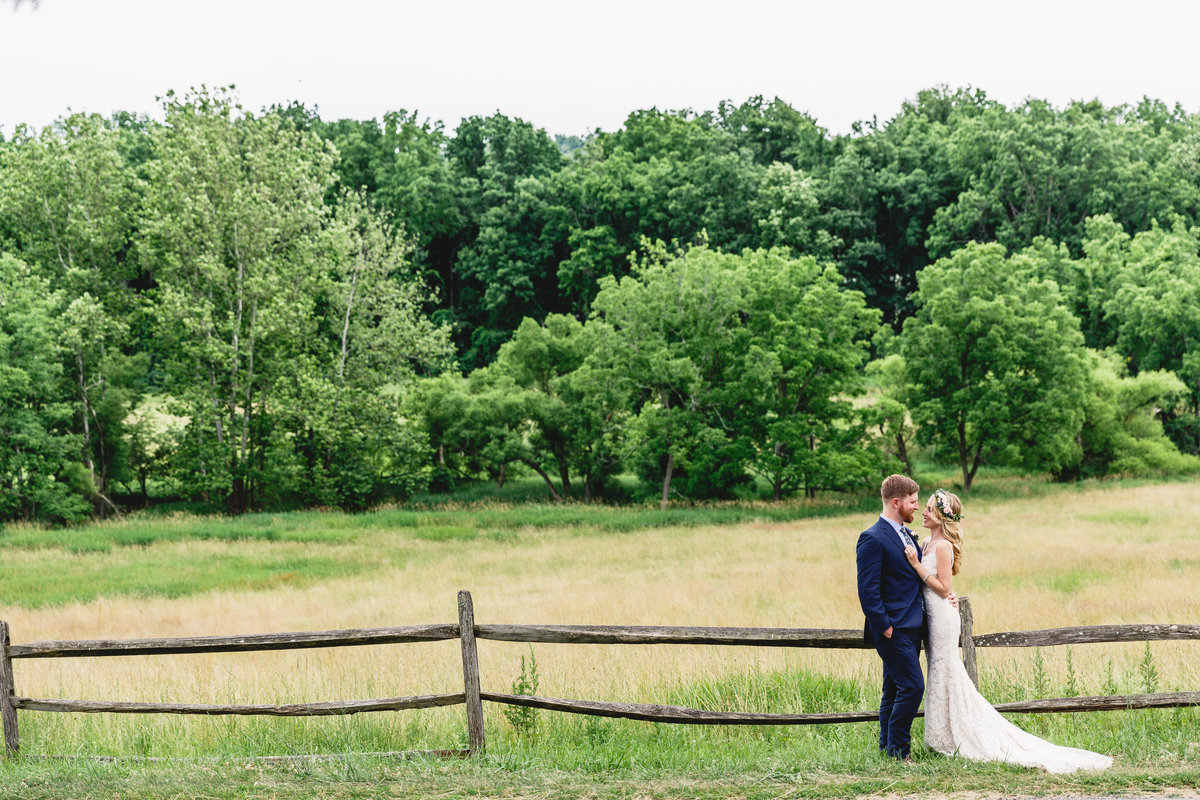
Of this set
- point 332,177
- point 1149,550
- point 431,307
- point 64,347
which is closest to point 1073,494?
point 1149,550

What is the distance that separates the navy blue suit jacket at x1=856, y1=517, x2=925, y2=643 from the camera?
20.8 feet

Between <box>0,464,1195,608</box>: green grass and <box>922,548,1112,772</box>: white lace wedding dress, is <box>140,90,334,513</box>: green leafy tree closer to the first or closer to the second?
<box>0,464,1195,608</box>: green grass

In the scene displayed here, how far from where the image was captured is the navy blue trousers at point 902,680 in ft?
21.1

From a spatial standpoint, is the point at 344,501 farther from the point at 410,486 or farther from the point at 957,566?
the point at 957,566

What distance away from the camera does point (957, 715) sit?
6461 mm

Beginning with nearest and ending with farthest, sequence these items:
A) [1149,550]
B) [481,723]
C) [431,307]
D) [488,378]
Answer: [481,723], [1149,550], [488,378], [431,307]

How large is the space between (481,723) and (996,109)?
74844 millimetres

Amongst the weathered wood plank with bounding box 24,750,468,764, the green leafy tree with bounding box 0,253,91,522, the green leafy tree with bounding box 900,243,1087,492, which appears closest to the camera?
the weathered wood plank with bounding box 24,750,468,764

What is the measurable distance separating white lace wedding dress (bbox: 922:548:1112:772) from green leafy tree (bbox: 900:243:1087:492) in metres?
39.3

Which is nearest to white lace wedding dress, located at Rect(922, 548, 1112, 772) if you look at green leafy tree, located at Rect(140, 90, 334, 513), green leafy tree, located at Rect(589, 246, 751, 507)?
green leafy tree, located at Rect(589, 246, 751, 507)

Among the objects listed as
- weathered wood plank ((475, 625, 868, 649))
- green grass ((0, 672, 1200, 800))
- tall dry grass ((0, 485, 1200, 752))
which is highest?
weathered wood plank ((475, 625, 868, 649))

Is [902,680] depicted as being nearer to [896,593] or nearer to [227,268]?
[896,593]

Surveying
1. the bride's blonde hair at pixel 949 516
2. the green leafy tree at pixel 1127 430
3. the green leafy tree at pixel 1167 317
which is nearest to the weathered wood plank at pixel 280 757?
the bride's blonde hair at pixel 949 516

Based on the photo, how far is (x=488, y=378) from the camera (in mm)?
51406
